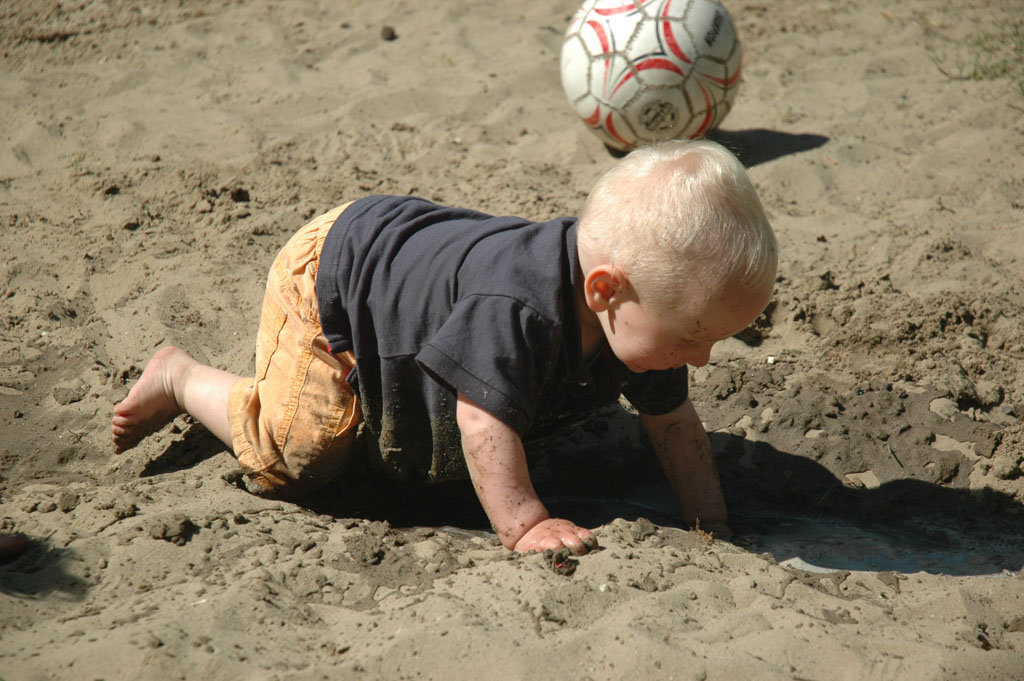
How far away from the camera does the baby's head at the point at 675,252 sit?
196 centimetres

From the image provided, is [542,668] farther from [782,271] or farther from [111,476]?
[782,271]

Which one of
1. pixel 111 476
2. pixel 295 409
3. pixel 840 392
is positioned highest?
pixel 295 409

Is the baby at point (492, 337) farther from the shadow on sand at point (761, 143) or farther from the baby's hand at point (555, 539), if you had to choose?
the shadow on sand at point (761, 143)

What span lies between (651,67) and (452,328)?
232cm

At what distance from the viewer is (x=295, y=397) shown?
2.46 metres

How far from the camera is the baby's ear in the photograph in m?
2.05

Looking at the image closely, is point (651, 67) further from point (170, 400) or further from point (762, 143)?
point (170, 400)

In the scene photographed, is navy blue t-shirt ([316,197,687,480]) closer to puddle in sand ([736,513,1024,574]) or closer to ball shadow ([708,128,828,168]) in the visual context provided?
puddle in sand ([736,513,1024,574])

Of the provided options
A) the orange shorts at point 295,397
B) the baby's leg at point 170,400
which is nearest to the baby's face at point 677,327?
the orange shorts at point 295,397

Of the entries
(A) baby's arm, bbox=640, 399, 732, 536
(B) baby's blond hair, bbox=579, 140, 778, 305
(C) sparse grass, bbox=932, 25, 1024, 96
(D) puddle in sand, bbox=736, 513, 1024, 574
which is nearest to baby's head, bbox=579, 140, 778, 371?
(B) baby's blond hair, bbox=579, 140, 778, 305

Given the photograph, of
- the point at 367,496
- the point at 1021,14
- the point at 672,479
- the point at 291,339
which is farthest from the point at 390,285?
the point at 1021,14

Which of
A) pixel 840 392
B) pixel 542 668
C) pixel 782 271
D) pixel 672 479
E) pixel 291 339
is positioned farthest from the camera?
pixel 782 271

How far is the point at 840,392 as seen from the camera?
298 centimetres

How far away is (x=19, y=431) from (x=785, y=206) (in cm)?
309
